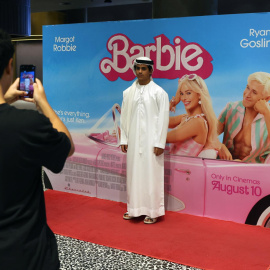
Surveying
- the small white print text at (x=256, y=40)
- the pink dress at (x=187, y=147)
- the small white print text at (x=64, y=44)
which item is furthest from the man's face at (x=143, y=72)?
the small white print text at (x=64, y=44)

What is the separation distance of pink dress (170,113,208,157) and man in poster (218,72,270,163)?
24 centimetres

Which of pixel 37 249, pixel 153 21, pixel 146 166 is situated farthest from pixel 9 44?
pixel 153 21

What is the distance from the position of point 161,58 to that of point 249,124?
3.70 ft

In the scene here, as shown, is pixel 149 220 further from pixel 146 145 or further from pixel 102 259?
pixel 102 259

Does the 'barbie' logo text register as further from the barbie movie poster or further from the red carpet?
the red carpet

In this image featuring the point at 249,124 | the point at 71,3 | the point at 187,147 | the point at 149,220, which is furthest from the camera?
the point at 71,3

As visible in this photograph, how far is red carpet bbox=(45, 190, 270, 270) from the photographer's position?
3711 mm

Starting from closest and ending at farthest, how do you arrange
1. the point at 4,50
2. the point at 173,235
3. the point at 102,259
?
the point at 4,50 → the point at 102,259 → the point at 173,235

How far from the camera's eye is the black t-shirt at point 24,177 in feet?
4.49

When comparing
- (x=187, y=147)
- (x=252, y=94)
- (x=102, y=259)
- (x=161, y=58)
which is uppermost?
(x=161, y=58)

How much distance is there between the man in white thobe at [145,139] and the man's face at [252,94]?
74 centimetres

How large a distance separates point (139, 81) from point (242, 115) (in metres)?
1.04

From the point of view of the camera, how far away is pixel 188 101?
4680 mm

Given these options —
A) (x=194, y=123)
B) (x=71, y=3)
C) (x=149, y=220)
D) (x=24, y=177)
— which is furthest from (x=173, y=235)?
(x=71, y=3)
